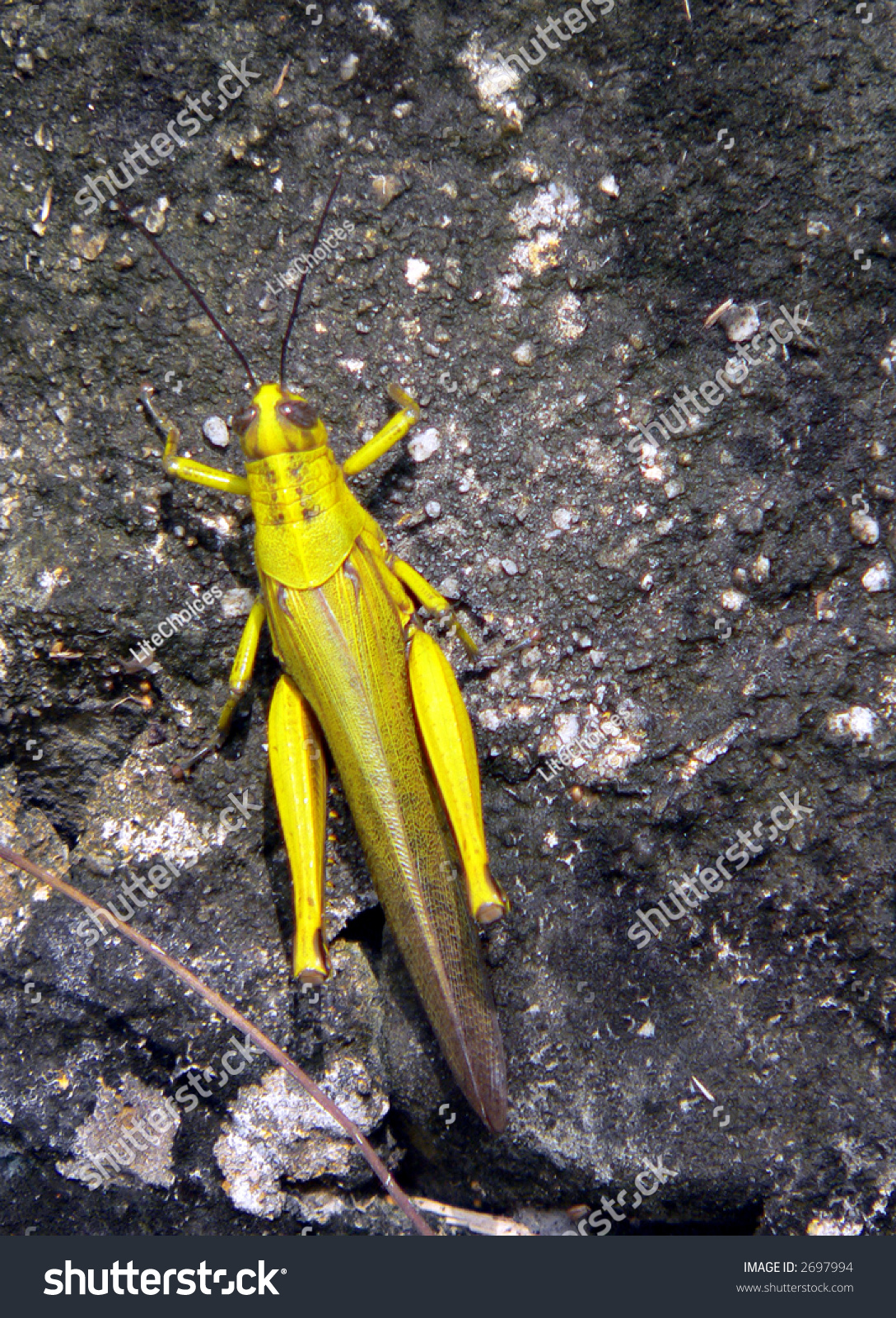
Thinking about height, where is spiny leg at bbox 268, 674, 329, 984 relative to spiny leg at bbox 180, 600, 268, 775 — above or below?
below

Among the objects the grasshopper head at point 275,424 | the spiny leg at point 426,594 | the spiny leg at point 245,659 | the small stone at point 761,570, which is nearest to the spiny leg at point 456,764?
the spiny leg at point 426,594

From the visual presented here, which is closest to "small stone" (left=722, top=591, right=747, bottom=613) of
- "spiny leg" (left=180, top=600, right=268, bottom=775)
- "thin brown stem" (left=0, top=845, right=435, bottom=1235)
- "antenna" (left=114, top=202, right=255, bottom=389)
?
"spiny leg" (left=180, top=600, right=268, bottom=775)

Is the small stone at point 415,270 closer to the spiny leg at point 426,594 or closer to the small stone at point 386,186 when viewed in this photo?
the small stone at point 386,186

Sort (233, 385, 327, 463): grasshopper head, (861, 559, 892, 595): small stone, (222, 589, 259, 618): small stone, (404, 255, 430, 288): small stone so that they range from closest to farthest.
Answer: (233, 385, 327, 463): grasshopper head
(861, 559, 892, 595): small stone
(404, 255, 430, 288): small stone
(222, 589, 259, 618): small stone

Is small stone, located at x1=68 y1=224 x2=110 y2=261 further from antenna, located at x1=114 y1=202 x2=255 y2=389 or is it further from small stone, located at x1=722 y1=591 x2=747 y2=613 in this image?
small stone, located at x1=722 y1=591 x2=747 y2=613

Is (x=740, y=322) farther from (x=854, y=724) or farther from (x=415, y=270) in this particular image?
(x=854, y=724)

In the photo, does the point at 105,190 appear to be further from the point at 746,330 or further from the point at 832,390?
the point at 832,390
